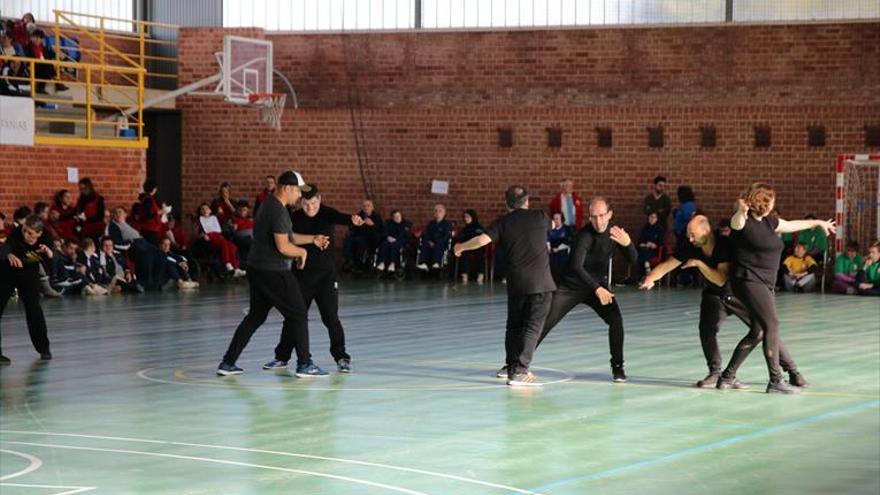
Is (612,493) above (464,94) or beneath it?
beneath

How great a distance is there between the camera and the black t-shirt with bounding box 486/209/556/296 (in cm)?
1361

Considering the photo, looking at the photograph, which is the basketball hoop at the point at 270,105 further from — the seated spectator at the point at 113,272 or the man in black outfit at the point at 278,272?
the man in black outfit at the point at 278,272

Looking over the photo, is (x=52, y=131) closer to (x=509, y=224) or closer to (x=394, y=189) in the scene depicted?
(x=394, y=189)

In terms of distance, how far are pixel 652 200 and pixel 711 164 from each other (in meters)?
1.50

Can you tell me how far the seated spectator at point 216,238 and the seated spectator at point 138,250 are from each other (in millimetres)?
2171

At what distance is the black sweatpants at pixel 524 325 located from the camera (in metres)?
13.5

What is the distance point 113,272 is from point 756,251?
14.7 metres

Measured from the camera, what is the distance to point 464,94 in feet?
104

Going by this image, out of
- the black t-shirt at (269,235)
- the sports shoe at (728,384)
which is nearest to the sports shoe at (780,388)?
the sports shoe at (728,384)

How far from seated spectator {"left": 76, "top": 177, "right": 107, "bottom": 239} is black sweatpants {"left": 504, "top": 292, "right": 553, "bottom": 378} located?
1372cm

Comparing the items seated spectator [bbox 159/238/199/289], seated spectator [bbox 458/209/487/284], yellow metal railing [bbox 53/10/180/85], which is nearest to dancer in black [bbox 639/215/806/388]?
seated spectator [bbox 159/238/199/289]

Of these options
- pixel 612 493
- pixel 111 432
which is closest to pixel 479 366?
pixel 111 432

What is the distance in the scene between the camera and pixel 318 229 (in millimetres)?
14125

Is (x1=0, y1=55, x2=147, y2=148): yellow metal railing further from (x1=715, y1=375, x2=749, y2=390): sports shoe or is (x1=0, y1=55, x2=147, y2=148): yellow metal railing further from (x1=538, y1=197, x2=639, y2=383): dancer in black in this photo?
(x1=715, y1=375, x2=749, y2=390): sports shoe
